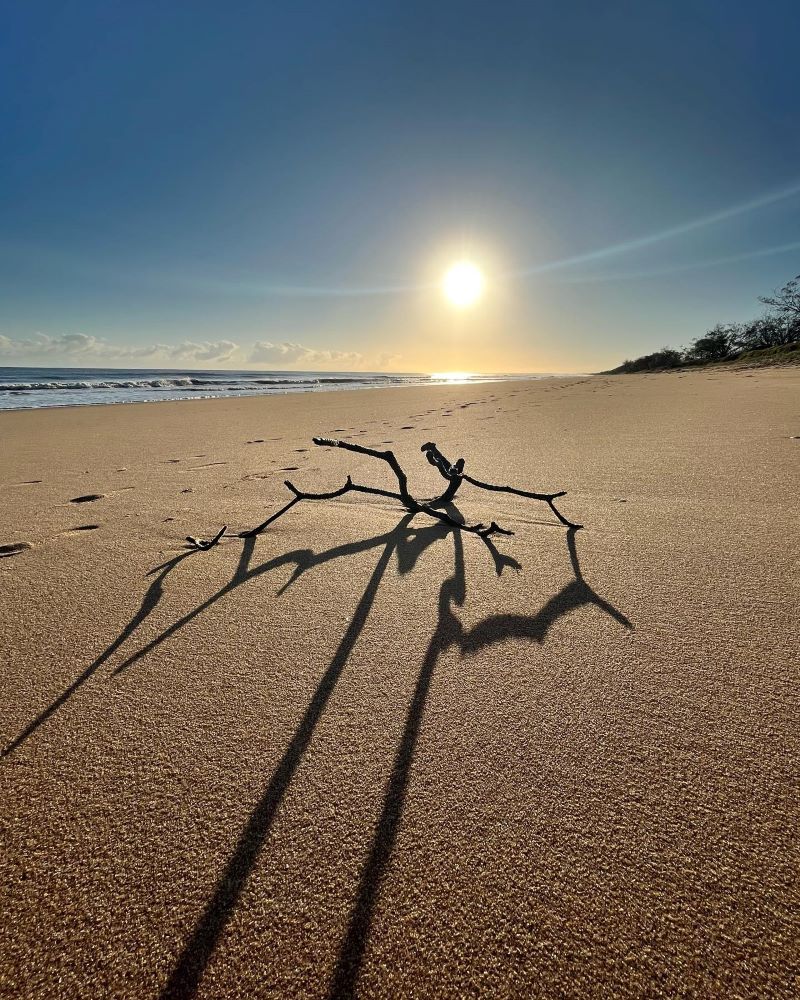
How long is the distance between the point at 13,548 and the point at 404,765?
1.91 metres

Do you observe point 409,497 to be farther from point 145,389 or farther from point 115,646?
point 145,389

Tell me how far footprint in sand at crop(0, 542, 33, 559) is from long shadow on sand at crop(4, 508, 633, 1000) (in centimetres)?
66

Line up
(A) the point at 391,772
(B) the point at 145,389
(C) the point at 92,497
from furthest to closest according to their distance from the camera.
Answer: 1. (B) the point at 145,389
2. (C) the point at 92,497
3. (A) the point at 391,772

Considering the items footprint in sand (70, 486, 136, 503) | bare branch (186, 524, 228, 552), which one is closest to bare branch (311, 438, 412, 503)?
bare branch (186, 524, 228, 552)

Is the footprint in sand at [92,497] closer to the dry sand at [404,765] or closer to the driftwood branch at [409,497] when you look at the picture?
the dry sand at [404,765]

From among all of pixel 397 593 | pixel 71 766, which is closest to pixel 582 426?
pixel 397 593

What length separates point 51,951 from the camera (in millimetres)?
584

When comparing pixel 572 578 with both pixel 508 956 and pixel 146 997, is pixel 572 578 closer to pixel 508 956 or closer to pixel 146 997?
pixel 508 956

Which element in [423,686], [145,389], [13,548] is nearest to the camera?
[423,686]

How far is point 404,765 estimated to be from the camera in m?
0.83

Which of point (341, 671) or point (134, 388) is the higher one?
point (134, 388)

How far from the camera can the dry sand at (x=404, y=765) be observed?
1.89 ft

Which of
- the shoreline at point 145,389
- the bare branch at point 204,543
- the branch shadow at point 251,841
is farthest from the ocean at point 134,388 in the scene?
the branch shadow at point 251,841

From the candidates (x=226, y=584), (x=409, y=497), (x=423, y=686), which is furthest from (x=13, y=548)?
(x=423, y=686)
